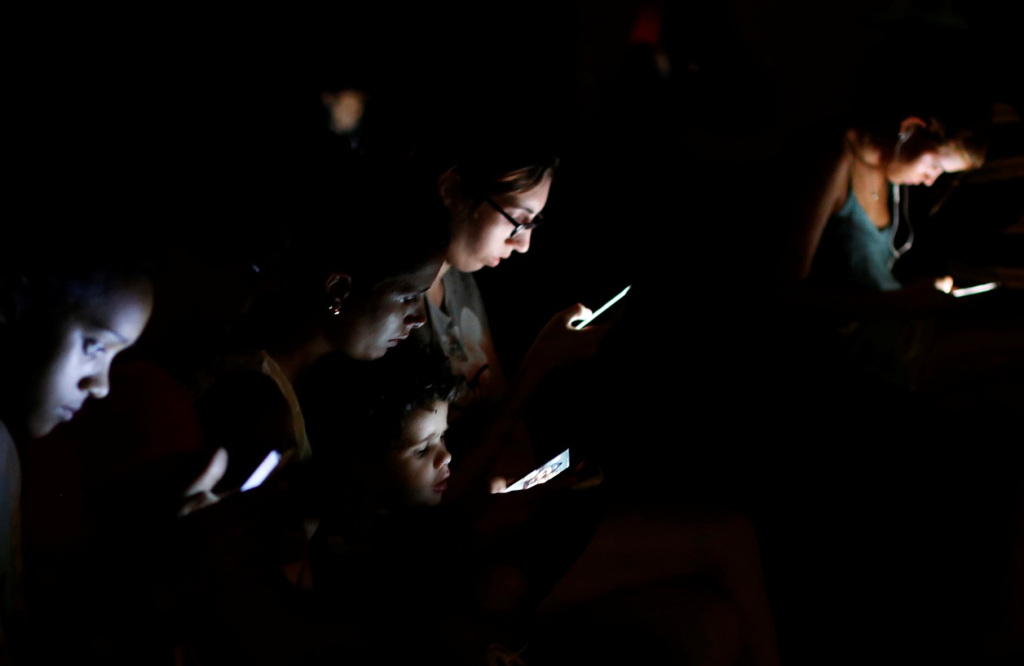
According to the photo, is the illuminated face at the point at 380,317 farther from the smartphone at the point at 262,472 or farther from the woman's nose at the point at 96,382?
the woman's nose at the point at 96,382

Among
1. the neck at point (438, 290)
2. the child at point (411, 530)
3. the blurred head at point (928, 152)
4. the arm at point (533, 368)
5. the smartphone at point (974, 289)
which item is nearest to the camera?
the child at point (411, 530)

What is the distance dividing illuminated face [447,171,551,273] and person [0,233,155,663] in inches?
33.8

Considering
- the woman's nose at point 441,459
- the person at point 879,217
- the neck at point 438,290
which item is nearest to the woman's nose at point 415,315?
the woman's nose at point 441,459

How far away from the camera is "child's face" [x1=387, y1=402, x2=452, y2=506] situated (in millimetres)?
1399

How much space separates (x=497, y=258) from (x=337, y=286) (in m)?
0.47

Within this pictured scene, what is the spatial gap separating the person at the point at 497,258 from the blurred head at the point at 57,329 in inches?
32.3

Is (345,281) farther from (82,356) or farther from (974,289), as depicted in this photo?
(974,289)

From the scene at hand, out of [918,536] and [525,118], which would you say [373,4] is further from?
[918,536]

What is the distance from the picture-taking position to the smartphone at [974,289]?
233 centimetres

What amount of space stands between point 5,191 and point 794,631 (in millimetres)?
1855

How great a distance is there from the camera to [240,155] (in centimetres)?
146

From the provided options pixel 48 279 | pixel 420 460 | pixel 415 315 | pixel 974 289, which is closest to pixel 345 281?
pixel 415 315

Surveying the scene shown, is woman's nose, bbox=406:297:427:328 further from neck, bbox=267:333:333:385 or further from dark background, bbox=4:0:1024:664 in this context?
dark background, bbox=4:0:1024:664

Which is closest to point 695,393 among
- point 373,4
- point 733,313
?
point 733,313
